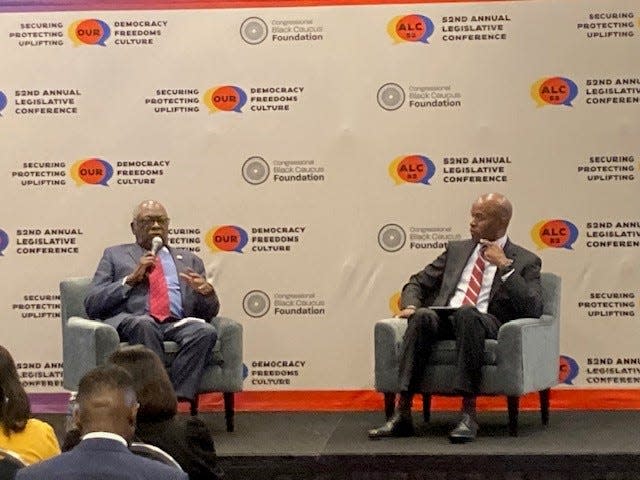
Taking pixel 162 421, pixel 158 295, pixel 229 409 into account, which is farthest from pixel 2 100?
pixel 162 421

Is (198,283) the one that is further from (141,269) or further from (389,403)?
(389,403)

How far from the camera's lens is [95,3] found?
6711mm

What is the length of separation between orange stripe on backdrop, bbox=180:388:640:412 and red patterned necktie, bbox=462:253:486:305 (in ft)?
2.96

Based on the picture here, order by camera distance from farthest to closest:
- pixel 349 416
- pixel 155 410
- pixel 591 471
A: pixel 349 416 < pixel 591 471 < pixel 155 410

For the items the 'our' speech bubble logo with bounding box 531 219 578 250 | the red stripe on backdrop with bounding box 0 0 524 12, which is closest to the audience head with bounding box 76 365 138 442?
the 'our' speech bubble logo with bounding box 531 219 578 250

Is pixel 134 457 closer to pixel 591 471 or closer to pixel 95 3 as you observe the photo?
pixel 591 471

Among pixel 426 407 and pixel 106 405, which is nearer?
pixel 106 405

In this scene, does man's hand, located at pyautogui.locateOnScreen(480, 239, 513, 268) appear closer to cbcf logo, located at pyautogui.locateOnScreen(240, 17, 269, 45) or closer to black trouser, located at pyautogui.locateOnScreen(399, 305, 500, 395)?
black trouser, located at pyautogui.locateOnScreen(399, 305, 500, 395)

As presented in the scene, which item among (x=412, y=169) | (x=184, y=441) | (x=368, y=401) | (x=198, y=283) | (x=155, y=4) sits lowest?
(x=368, y=401)

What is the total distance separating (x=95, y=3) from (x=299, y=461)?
2.98m

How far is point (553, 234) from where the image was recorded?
6.54 m

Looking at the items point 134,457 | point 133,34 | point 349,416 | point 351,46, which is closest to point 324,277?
point 349,416

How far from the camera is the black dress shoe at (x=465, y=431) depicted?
5422 millimetres

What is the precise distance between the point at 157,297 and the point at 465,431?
165cm
